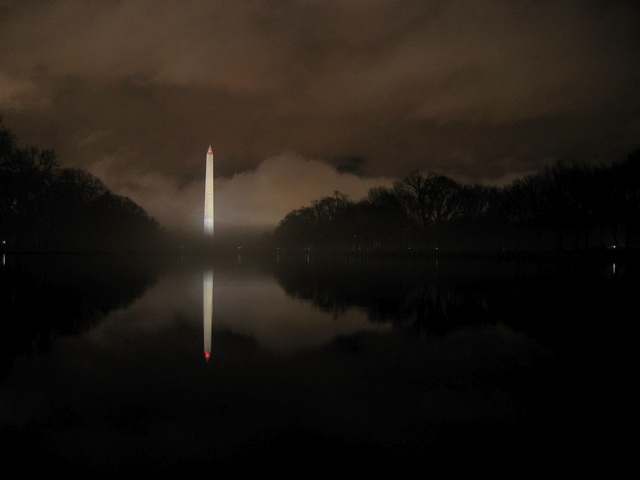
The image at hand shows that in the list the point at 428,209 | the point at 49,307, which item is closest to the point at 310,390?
the point at 49,307

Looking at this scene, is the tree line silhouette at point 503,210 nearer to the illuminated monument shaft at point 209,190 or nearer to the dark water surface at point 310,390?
the illuminated monument shaft at point 209,190

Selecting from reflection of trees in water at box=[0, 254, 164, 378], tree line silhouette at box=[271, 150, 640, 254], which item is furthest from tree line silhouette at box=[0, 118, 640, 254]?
reflection of trees in water at box=[0, 254, 164, 378]

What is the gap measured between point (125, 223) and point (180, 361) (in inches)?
4348

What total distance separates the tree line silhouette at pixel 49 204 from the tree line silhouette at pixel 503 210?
47722 millimetres

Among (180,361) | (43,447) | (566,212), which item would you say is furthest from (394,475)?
(566,212)

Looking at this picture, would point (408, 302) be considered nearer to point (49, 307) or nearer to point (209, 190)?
point (49, 307)

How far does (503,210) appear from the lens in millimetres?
78688

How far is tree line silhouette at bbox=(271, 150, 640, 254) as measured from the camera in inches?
2360

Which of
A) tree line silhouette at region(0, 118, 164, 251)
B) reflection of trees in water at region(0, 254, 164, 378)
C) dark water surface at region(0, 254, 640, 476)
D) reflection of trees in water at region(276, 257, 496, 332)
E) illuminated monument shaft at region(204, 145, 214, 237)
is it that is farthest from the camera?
illuminated monument shaft at region(204, 145, 214, 237)

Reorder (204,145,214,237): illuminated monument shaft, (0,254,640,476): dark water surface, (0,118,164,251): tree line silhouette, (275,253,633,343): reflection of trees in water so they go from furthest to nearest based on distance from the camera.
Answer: (204,145,214,237): illuminated monument shaft
(0,118,164,251): tree line silhouette
(275,253,633,343): reflection of trees in water
(0,254,640,476): dark water surface

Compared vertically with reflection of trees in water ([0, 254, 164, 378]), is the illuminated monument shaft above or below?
above

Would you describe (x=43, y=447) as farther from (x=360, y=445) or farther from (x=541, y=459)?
(x=541, y=459)

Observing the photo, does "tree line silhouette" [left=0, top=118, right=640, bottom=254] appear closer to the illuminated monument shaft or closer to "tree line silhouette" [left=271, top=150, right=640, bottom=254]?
"tree line silhouette" [left=271, top=150, right=640, bottom=254]

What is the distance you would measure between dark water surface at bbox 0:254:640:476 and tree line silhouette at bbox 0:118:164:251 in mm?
48654
